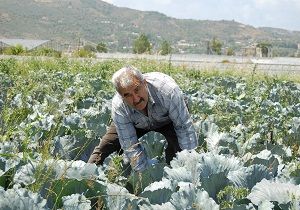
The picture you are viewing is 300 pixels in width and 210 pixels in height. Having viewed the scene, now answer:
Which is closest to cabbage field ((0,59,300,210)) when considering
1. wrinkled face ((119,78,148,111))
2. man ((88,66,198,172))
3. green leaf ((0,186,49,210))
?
green leaf ((0,186,49,210))

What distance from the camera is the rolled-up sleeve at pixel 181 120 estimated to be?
3.64 meters

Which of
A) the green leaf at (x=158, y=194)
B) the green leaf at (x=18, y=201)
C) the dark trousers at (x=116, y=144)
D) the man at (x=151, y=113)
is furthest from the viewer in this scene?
the dark trousers at (x=116, y=144)

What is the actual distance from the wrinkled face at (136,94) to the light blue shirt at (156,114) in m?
0.18

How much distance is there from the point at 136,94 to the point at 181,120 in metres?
0.54

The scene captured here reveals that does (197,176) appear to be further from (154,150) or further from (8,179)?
(154,150)

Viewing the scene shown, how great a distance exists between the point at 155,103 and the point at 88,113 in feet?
→ 6.27

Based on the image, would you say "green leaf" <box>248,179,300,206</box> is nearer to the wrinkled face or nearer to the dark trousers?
the wrinkled face

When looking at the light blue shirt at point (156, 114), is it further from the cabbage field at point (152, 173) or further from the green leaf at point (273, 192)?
the green leaf at point (273, 192)

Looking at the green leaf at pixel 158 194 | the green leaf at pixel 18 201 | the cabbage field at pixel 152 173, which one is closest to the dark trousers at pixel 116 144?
the cabbage field at pixel 152 173

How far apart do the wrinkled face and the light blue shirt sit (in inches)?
7.1

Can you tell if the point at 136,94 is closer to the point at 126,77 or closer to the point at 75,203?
the point at 126,77

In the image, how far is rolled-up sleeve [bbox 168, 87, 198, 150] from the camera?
3637 mm

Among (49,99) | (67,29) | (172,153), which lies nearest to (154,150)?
(172,153)

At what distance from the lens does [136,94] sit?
331cm
